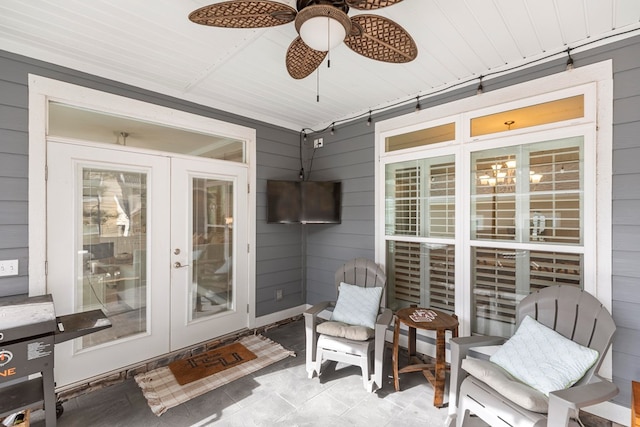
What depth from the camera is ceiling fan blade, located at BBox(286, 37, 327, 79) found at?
1747 millimetres

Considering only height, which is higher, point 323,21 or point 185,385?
point 323,21

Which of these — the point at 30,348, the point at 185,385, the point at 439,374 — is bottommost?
the point at 185,385

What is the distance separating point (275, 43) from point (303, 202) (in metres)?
1.91

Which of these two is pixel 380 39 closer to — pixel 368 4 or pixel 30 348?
pixel 368 4

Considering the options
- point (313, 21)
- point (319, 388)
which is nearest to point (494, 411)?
point (319, 388)

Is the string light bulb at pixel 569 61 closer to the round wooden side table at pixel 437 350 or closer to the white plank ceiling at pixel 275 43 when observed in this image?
the white plank ceiling at pixel 275 43

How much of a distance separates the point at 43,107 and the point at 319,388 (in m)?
3.21

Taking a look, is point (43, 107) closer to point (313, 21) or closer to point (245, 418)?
point (313, 21)

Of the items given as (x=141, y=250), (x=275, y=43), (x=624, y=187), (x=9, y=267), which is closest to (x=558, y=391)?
(x=624, y=187)

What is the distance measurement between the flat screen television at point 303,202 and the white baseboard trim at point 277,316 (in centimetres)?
126

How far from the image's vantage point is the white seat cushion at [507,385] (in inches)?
63.2

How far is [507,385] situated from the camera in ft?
5.66

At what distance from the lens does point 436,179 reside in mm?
3002

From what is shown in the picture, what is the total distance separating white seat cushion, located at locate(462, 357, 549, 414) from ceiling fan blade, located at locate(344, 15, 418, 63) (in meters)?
2.01
